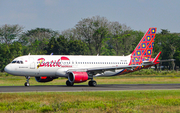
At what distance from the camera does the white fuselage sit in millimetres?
37312

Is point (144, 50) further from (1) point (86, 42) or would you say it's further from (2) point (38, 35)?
(2) point (38, 35)

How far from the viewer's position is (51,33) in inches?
6004

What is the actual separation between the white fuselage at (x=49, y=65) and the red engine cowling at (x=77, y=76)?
1.27 m

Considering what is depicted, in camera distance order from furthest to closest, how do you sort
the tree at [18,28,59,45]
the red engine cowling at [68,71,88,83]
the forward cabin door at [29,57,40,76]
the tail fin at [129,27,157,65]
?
the tree at [18,28,59,45] → the tail fin at [129,27,157,65] → the forward cabin door at [29,57,40,76] → the red engine cowling at [68,71,88,83]

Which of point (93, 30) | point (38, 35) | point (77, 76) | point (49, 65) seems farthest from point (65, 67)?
point (38, 35)

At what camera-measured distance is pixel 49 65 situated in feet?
127

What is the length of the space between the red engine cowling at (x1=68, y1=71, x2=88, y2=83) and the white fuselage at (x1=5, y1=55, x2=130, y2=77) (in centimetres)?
127

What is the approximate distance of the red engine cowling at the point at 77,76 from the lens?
123ft

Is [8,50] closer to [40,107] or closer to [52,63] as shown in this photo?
[52,63]

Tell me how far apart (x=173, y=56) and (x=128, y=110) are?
97.8m

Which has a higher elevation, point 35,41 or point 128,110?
point 35,41

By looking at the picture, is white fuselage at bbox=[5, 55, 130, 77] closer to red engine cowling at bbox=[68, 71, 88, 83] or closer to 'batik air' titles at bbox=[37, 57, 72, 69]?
'batik air' titles at bbox=[37, 57, 72, 69]

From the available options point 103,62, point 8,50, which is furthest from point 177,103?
point 8,50

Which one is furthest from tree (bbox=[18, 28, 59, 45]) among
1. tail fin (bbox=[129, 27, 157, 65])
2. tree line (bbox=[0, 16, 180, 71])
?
→ tail fin (bbox=[129, 27, 157, 65])
